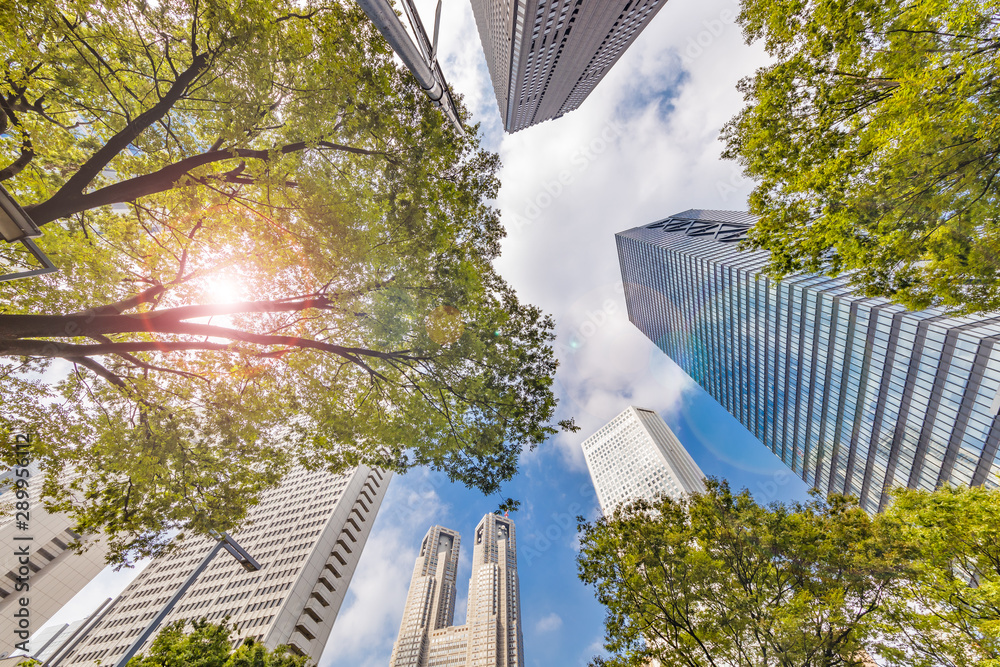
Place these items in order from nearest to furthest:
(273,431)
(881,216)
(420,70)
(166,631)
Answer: (420,70)
(881,216)
(273,431)
(166,631)

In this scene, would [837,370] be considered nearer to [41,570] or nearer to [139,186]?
[139,186]

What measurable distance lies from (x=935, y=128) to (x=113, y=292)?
58.2ft

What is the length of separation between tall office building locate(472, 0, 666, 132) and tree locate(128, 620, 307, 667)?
293 ft

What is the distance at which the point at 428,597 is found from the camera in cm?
12019

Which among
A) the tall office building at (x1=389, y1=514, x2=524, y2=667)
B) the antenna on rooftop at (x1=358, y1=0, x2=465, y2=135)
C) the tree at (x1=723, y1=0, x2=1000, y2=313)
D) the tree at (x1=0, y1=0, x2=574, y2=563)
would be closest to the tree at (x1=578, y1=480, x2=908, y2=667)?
the tree at (x1=0, y1=0, x2=574, y2=563)

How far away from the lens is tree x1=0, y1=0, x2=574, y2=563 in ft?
20.5

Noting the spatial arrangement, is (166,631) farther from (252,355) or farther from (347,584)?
(347,584)

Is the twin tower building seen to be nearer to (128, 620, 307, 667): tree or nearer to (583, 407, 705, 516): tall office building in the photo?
(128, 620, 307, 667): tree

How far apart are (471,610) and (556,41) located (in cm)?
17051

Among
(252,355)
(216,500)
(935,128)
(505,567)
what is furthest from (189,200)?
(505,567)

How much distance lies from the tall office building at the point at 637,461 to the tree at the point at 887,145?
11260 centimetres

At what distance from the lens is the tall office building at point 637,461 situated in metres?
110

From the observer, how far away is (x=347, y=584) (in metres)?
45.5

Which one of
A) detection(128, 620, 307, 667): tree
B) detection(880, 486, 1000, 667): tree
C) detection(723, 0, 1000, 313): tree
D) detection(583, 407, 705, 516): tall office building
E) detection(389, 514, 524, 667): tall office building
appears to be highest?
detection(723, 0, 1000, 313): tree
